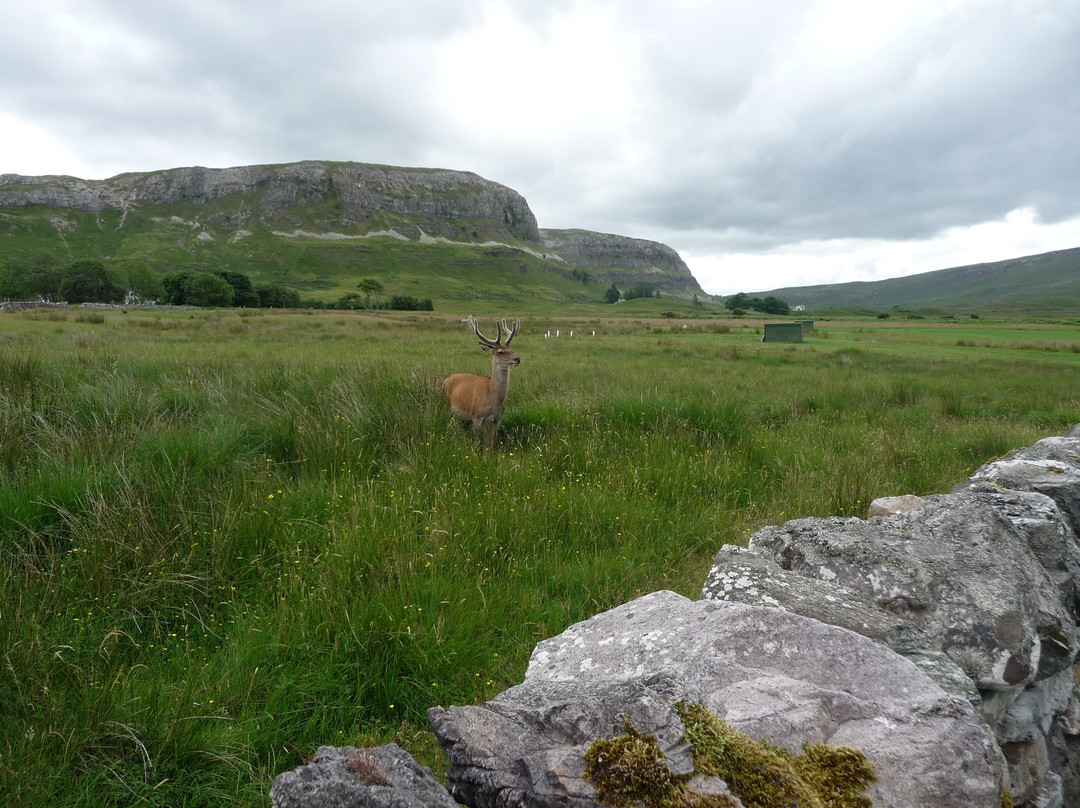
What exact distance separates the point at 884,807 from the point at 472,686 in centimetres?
205

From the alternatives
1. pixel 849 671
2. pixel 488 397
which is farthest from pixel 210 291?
pixel 849 671

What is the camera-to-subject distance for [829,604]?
2.29m

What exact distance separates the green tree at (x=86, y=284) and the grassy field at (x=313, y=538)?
10796 centimetres

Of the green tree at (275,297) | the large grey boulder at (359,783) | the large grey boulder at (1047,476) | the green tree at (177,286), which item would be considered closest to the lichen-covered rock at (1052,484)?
the large grey boulder at (1047,476)

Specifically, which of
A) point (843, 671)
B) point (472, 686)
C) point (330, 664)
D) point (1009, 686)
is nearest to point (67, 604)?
point (330, 664)

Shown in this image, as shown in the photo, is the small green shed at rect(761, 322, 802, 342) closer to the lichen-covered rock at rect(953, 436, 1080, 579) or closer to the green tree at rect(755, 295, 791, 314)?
the lichen-covered rock at rect(953, 436, 1080, 579)

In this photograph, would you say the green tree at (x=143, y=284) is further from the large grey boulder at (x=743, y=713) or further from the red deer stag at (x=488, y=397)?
the large grey boulder at (x=743, y=713)

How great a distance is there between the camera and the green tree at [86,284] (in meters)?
89.2

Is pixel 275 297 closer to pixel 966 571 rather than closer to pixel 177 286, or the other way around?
pixel 177 286

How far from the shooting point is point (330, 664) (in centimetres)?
284

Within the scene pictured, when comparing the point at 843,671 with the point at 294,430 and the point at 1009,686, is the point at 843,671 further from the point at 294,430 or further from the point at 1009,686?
the point at 294,430

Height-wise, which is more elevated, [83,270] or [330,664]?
[83,270]

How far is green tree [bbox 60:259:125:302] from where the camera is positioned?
89.2 meters

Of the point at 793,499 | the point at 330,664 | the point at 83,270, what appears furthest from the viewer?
the point at 83,270
